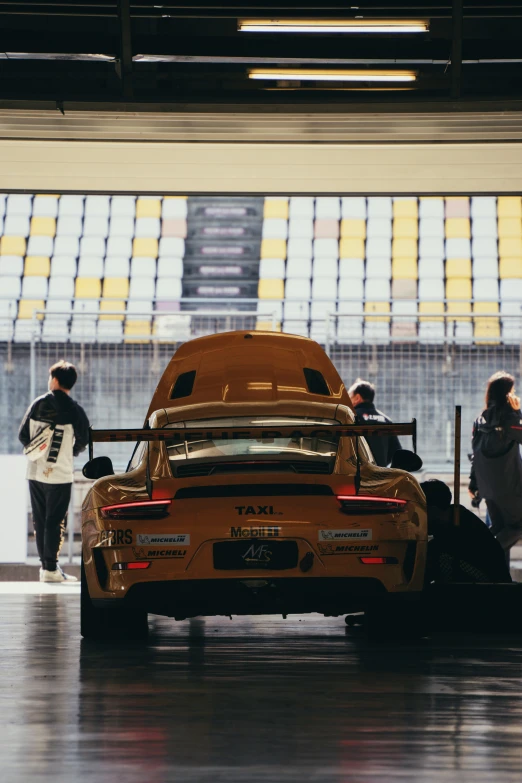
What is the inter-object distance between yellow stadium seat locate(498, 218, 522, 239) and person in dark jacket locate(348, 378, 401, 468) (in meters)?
16.9

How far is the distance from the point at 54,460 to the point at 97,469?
4.47 metres

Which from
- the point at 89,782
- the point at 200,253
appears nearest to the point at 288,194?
the point at 89,782

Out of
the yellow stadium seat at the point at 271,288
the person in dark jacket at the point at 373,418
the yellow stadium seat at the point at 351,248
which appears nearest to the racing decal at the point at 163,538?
the person in dark jacket at the point at 373,418

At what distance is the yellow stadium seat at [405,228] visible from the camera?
27.2 m

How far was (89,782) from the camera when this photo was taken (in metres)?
3.39

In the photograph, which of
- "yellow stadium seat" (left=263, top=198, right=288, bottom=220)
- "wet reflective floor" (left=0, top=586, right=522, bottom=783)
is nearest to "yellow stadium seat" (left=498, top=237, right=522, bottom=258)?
"yellow stadium seat" (left=263, top=198, right=288, bottom=220)

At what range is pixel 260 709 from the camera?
15.0 ft

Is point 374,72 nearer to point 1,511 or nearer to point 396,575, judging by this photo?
point 396,575

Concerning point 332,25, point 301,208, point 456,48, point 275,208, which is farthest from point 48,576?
point 301,208

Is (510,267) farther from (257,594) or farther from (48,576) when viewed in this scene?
(257,594)

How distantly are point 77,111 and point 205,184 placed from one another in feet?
4.16

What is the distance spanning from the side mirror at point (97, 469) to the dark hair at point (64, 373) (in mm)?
4294

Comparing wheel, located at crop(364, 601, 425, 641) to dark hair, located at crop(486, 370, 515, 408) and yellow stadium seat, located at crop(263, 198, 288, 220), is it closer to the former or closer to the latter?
dark hair, located at crop(486, 370, 515, 408)

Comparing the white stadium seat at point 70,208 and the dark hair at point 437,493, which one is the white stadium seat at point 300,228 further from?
the dark hair at point 437,493
